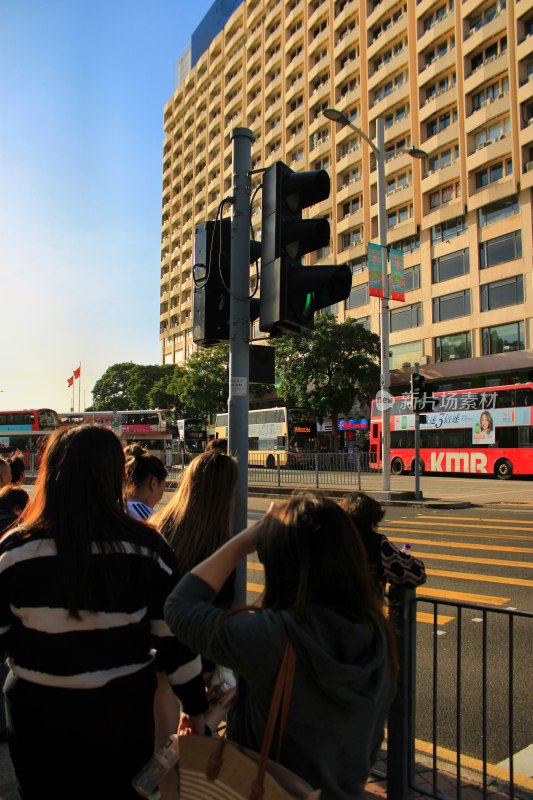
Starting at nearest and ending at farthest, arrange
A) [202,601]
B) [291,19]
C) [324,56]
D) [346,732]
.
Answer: [346,732] < [202,601] < [324,56] < [291,19]

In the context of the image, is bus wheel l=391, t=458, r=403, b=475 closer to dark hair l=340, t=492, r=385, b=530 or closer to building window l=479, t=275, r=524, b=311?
building window l=479, t=275, r=524, b=311

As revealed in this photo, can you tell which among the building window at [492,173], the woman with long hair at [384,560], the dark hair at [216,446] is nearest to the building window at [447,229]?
the building window at [492,173]

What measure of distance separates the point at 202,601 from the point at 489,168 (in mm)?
42489

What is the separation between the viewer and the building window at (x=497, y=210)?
3662 cm

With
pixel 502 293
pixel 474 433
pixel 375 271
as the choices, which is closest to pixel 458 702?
pixel 375 271

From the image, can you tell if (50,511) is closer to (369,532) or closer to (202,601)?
(202,601)

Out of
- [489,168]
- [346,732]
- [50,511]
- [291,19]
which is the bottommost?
[346,732]

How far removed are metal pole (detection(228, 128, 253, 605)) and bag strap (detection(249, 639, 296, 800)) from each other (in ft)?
8.06

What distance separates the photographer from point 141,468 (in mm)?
3393

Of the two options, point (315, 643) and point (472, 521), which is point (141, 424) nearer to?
point (472, 521)

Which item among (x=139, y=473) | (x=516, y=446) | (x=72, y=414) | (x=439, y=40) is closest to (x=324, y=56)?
(x=439, y=40)

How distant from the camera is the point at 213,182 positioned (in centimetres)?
7469

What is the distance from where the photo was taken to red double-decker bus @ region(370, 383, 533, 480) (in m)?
25.9

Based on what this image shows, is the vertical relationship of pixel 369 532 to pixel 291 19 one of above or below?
below
